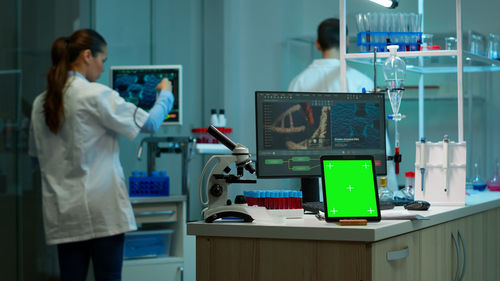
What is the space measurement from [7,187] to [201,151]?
1203mm

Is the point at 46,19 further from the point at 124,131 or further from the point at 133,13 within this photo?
A: the point at 124,131

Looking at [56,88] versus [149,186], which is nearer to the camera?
[56,88]

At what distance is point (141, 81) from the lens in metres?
4.52

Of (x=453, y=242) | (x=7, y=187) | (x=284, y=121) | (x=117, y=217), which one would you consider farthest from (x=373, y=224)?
(x=7, y=187)

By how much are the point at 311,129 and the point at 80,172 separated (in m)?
1.05

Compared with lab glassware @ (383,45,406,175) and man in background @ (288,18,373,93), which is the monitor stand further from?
man in background @ (288,18,373,93)

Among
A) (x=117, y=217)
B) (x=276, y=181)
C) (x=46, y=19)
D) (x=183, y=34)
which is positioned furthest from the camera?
(x=183, y=34)

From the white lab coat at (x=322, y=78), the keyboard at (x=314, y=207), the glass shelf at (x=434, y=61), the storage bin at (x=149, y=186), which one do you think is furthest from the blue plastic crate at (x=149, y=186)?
the keyboard at (x=314, y=207)

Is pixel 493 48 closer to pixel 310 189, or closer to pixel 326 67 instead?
pixel 326 67

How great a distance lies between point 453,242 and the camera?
2.69m

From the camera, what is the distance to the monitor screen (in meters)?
2.45

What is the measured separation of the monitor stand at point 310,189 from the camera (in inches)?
108

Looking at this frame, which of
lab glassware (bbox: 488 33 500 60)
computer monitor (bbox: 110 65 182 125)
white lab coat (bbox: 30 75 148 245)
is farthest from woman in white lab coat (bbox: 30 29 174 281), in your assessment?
lab glassware (bbox: 488 33 500 60)

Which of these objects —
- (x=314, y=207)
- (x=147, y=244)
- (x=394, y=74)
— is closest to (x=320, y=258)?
(x=314, y=207)
